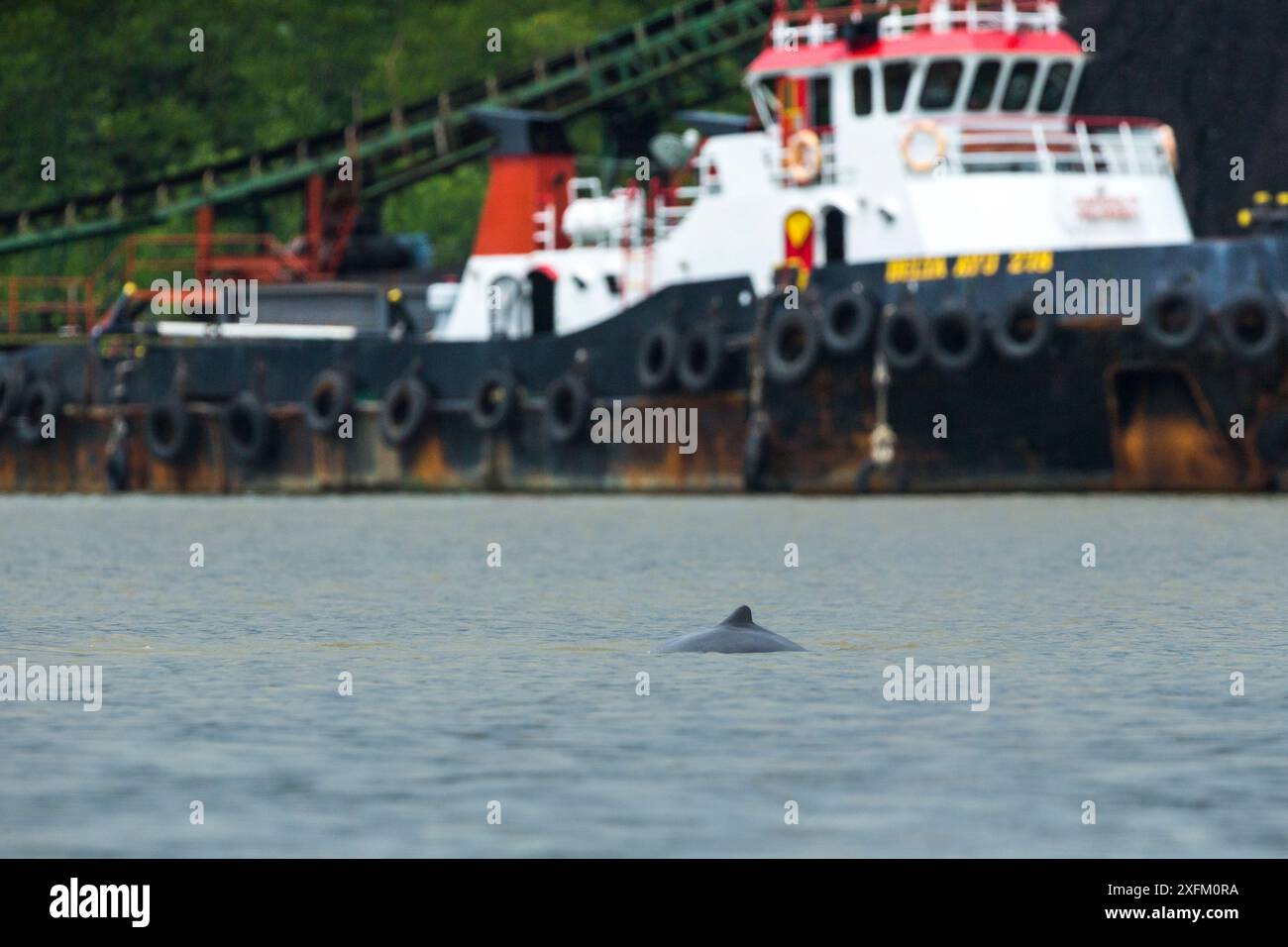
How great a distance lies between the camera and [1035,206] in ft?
104

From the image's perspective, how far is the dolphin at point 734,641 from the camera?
43.8 feet

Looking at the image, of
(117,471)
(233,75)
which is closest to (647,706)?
(117,471)

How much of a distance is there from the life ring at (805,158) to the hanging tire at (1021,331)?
394cm

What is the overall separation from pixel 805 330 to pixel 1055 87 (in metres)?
4.87

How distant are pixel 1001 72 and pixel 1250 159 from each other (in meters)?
5.02

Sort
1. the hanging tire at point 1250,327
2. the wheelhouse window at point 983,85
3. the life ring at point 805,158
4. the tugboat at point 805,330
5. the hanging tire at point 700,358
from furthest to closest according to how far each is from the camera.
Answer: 1. the wheelhouse window at point 983,85
2. the life ring at point 805,158
3. the hanging tire at point 700,358
4. the tugboat at point 805,330
5. the hanging tire at point 1250,327

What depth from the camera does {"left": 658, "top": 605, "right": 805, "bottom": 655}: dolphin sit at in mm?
13359

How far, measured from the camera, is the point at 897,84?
3312cm

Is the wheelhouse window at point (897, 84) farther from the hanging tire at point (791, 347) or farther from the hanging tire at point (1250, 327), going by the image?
the hanging tire at point (1250, 327)

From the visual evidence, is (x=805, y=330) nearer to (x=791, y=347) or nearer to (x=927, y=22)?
(x=791, y=347)

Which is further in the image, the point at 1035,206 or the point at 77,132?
the point at 77,132

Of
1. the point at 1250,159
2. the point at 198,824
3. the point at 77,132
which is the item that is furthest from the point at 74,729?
the point at 77,132

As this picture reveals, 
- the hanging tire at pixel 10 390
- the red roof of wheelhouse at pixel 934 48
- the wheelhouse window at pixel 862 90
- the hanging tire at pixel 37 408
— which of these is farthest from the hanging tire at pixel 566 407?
the hanging tire at pixel 10 390
